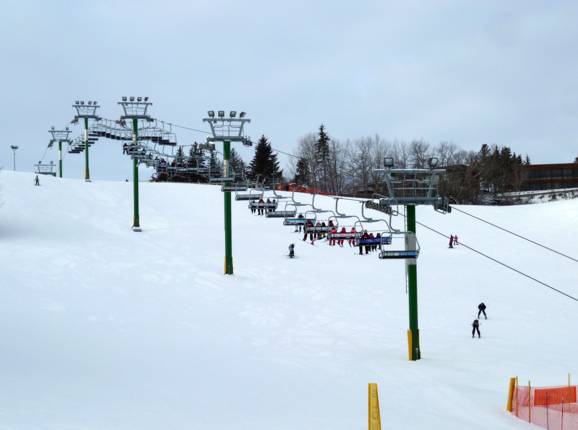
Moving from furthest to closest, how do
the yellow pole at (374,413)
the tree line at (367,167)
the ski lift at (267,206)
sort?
the tree line at (367,167)
the ski lift at (267,206)
the yellow pole at (374,413)

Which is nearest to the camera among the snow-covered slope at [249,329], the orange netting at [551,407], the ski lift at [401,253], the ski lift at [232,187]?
the snow-covered slope at [249,329]

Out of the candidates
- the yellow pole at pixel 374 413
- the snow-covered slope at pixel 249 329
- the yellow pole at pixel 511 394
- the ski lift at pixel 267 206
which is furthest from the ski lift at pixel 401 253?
the ski lift at pixel 267 206

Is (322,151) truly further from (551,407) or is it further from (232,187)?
(551,407)

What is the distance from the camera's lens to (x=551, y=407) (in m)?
12.8

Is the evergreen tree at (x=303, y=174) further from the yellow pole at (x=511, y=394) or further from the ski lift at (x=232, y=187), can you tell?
the yellow pole at (x=511, y=394)

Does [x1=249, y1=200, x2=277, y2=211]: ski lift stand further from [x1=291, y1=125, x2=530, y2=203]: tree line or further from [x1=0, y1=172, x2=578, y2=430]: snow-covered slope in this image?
[x1=291, y1=125, x2=530, y2=203]: tree line

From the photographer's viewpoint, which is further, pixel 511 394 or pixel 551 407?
pixel 511 394

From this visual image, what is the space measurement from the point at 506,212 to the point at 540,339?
36.6 m

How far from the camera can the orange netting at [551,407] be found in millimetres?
12672

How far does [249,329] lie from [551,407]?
1026 cm

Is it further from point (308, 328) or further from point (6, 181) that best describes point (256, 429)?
point (6, 181)

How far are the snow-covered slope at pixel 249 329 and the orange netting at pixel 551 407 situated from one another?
2.29 feet

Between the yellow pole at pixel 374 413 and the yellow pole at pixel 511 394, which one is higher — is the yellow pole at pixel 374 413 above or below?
above

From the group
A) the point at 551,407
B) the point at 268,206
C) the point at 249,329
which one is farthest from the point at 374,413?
the point at 268,206
